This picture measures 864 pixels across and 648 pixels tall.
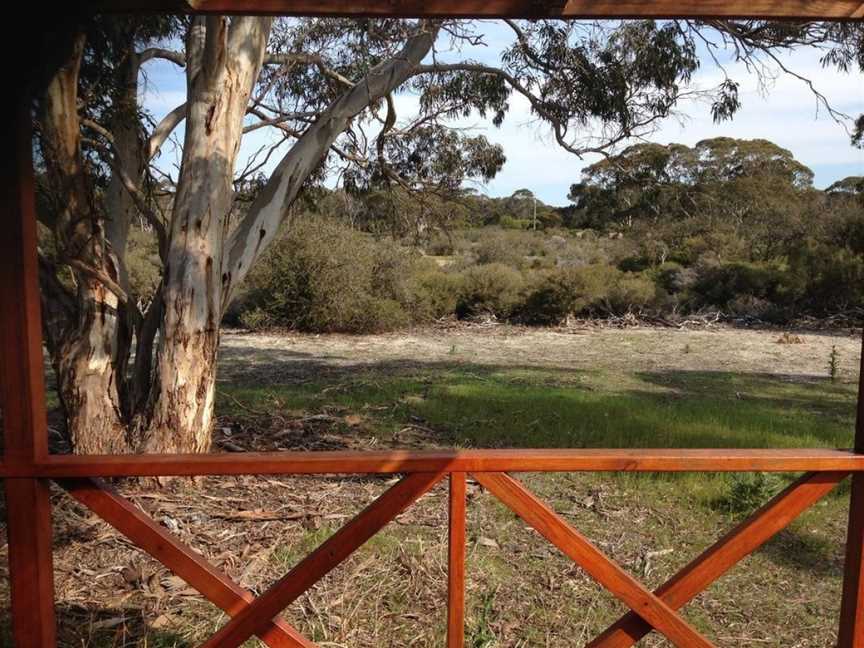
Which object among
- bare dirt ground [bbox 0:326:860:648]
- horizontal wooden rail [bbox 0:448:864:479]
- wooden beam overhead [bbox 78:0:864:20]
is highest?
wooden beam overhead [bbox 78:0:864:20]

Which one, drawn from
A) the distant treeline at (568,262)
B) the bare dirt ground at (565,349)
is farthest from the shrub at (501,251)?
the bare dirt ground at (565,349)

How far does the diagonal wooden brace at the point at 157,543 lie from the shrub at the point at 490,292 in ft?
50.4

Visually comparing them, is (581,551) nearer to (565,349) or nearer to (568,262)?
(565,349)

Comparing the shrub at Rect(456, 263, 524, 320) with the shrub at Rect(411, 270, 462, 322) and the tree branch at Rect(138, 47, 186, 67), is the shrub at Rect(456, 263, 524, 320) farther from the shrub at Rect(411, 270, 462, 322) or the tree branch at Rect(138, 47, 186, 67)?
the tree branch at Rect(138, 47, 186, 67)

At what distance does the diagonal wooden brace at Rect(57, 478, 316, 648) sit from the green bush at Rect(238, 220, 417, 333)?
12.6 m

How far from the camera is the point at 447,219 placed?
951 cm

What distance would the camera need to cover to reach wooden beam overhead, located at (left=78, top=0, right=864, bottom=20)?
76.4 inches

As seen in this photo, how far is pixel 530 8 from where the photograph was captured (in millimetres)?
1948

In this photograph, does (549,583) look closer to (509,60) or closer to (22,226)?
(22,226)

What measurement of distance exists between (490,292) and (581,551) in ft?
50.3

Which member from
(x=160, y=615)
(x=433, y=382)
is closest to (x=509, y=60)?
(x=433, y=382)

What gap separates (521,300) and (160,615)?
14373 mm

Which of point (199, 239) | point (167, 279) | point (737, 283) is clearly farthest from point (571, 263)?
point (167, 279)

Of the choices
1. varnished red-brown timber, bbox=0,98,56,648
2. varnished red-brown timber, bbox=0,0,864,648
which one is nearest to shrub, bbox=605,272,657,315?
varnished red-brown timber, bbox=0,0,864,648
